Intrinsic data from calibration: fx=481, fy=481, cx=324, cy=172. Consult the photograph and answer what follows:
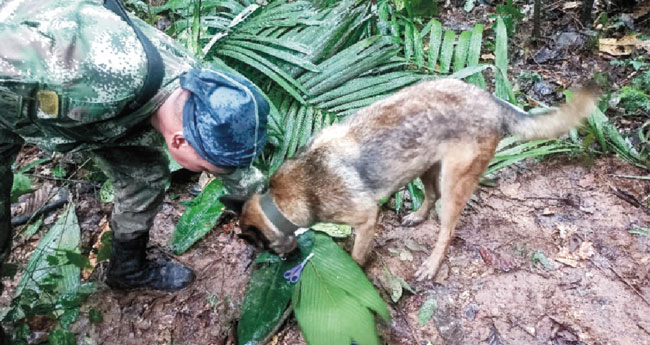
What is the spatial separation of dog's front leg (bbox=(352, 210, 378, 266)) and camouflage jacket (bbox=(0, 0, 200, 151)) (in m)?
1.60

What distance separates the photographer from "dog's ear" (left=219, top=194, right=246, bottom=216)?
3.01 metres

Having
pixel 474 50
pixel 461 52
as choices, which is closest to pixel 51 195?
pixel 461 52

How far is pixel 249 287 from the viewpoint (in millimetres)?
3396

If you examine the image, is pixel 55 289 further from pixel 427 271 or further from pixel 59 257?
pixel 427 271

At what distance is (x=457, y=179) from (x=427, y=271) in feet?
2.52

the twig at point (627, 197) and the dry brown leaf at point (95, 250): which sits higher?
the dry brown leaf at point (95, 250)

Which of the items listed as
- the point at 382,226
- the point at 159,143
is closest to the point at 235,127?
the point at 159,143

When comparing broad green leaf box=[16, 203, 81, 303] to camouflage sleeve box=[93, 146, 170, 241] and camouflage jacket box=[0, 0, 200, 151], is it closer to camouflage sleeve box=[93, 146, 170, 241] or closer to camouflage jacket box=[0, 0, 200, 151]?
camouflage sleeve box=[93, 146, 170, 241]

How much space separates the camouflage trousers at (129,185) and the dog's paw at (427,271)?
195 centimetres

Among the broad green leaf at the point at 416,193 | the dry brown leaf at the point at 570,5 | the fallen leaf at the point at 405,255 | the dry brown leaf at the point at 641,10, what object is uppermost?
the dry brown leaf at the point at 570,5

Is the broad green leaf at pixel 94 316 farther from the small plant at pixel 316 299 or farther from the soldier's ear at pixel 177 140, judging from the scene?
the soldier's ear at pixel 177 140

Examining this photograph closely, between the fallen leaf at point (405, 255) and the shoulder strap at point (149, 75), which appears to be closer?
the shoulder strap at point (149, 75)

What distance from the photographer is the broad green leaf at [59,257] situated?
3430mm

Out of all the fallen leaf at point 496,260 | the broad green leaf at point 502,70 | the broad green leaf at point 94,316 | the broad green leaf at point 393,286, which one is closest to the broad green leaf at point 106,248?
the broad green leaf at point 94,316
